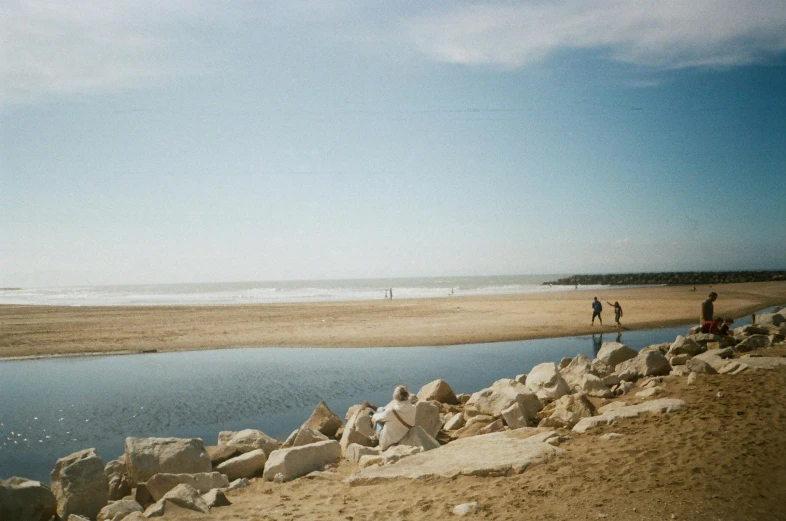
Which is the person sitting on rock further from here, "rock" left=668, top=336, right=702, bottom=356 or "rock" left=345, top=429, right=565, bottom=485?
"rock" left=668, top=336, right=702, bottom=356

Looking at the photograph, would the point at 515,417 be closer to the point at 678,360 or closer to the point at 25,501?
the point at 678,360

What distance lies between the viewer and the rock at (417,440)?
8297 millimetres

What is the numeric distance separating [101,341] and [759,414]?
2689 cm

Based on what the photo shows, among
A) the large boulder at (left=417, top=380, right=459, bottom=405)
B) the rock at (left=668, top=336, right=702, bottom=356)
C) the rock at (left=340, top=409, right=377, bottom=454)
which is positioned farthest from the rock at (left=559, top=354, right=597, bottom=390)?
the rock at (left=340, top=409, right=377, bottom=454)

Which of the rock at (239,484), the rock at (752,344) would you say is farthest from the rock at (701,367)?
the rock at (239,484)

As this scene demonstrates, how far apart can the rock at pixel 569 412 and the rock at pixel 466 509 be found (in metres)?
3.56

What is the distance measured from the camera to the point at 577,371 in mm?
12531

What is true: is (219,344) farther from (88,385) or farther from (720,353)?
(720,353)

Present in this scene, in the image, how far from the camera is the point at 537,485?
19.2 feet

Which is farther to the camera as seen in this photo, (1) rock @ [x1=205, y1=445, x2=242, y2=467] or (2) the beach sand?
(2) the beach sand

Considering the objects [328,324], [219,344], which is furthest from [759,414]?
[328,324]

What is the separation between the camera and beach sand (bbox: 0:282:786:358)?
941 inches

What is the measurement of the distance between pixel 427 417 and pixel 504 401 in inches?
74.4

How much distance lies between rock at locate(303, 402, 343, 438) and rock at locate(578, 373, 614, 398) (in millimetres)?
5478
